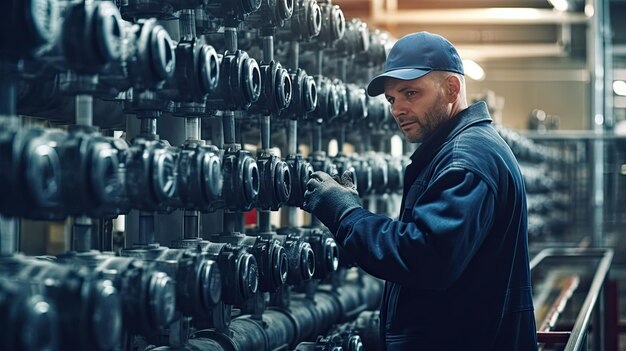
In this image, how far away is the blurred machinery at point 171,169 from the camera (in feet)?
4.83

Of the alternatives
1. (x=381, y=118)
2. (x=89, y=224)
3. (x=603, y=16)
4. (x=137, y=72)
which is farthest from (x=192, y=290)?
(x=603, y=16)

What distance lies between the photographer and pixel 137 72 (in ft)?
5.55

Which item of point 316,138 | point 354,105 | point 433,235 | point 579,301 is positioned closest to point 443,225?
point 433,235

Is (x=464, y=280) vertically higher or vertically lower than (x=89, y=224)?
lower

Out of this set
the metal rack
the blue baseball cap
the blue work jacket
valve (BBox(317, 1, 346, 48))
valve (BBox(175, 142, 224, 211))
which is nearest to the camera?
valve (BBox(175, 142, 224, 211))

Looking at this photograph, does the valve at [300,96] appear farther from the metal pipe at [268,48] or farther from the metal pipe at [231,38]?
the metal pipe at [231,38]

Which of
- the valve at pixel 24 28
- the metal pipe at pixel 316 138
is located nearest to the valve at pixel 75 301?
the valve at pixel 24 28

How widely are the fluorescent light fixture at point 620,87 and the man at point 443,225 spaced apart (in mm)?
9043

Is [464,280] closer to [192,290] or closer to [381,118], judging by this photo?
[192,290]

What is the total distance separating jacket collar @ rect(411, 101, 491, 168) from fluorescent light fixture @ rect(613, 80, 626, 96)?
9012 millimetres

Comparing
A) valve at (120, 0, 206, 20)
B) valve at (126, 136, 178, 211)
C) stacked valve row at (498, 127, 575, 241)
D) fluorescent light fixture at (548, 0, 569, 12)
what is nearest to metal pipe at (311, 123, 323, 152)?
valve at (120, 0, 206, 20)

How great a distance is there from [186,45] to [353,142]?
1.86 meters

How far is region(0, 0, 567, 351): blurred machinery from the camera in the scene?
147cm

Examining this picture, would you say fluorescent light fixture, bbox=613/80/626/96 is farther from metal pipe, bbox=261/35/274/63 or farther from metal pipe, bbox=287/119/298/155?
metal pipe, bbox=261/35/274/63
